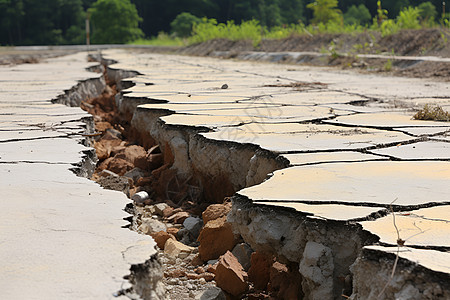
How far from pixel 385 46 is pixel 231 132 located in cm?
825

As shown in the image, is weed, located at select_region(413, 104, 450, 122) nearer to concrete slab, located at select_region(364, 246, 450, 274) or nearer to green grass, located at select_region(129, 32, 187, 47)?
concrete slab, located at select_region(364, 246, 450, 274)

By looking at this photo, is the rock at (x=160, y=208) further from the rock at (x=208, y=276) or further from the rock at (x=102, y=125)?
the rock at (x=102, y=125)

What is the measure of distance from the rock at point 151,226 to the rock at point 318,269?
977 mm

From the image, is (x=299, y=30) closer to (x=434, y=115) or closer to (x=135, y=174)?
(x=434, y=115)

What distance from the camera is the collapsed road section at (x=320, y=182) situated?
4.49ft

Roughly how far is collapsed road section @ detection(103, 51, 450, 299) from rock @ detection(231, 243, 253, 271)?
17 millimetres

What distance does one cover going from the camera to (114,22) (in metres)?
35.2

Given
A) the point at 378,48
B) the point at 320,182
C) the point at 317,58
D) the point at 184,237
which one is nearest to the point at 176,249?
the point at 184,237

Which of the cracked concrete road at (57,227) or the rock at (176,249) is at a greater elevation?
the cracked concrete road at (57,227)

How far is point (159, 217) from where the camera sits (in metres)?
2.69

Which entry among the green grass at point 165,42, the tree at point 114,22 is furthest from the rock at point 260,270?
the tree at point 114,22

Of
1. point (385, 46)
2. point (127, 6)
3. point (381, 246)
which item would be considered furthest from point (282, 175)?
point (127, 6)

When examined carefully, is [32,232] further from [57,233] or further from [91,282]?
[91,282]

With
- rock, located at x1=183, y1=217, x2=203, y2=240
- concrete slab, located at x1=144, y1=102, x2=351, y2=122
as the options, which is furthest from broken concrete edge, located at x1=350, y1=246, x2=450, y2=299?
concrete slab, located at x1=144, y1=102, x2=351, y2=122
